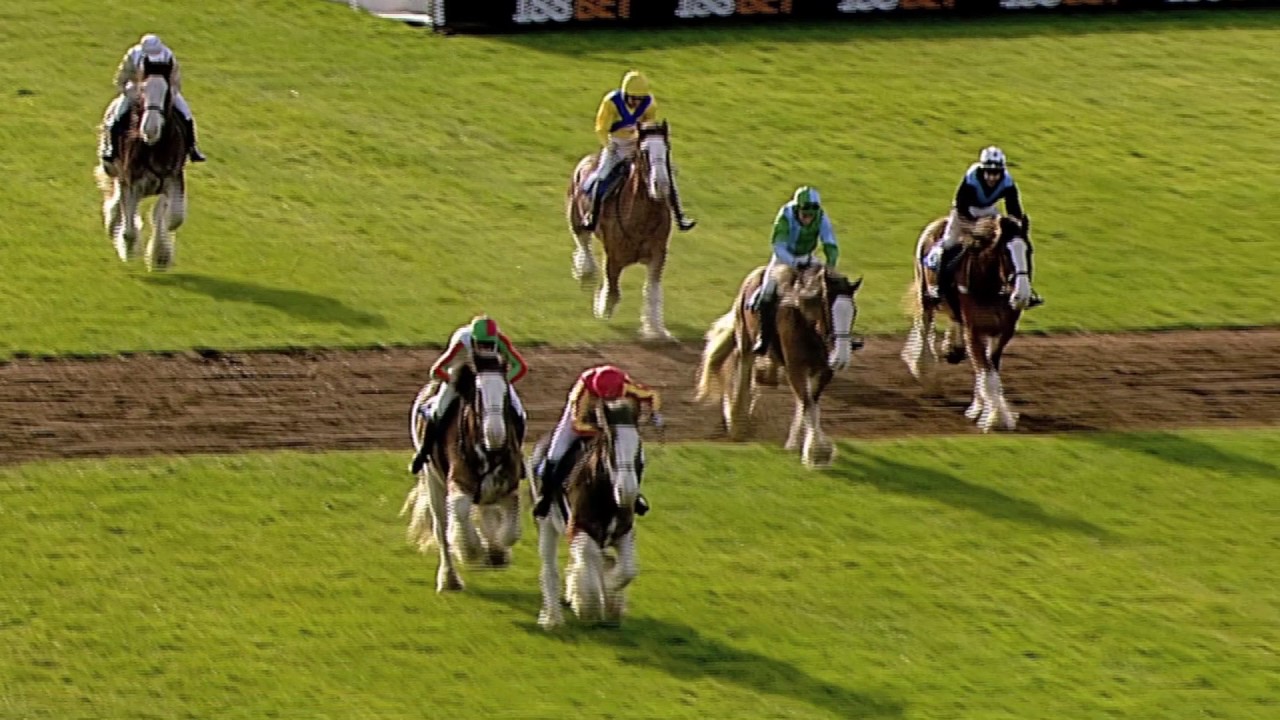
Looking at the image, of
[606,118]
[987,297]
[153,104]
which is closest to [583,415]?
[987,297]

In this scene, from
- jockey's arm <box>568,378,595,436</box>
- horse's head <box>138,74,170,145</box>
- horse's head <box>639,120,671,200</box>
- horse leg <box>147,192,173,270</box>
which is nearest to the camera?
jockey's arm <box>568,378,595,436</box>

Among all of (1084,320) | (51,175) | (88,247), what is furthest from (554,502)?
(51,175)

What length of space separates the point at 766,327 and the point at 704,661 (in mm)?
5062

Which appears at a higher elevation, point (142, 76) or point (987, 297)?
point (142, 76)

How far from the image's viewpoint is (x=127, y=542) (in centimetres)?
2148

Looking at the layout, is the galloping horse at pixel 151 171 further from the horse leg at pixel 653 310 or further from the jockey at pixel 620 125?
the horse leg at pixel 653 310

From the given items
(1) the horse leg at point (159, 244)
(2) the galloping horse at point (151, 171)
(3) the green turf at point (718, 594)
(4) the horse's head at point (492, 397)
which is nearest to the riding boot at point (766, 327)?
(3) the green turf at point (718, 594)

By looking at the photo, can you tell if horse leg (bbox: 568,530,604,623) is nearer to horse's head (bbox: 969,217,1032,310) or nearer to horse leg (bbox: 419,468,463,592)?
horse leg (bbox: 419,468,463,592)

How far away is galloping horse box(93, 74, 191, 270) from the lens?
2819 centimetres

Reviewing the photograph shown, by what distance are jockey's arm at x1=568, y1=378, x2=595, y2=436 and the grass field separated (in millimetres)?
9002

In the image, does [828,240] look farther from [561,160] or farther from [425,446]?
[561,160]

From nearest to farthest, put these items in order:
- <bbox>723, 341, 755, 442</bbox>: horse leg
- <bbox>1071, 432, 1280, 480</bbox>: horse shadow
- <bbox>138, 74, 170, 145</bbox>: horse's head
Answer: <bbox>723, 341, 755, 442</bbox>: horse leg → <bbox>1071, 432, 1280, 480</bbox>: horse shadow → <bbox>138, 74, 170, 145</bbox>: horse's head

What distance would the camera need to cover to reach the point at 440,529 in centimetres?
1981

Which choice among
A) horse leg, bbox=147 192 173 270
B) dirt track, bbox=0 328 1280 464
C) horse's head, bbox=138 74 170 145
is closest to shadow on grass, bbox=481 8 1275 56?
horse leg, bbox=147 192 173 270
